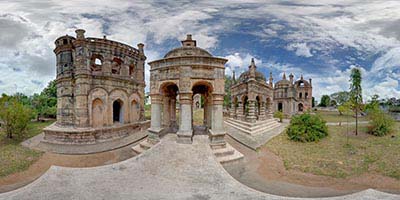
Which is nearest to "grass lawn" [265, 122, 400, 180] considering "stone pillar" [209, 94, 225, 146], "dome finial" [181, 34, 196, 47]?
"stone pillar" [209, 94, 225, 146]

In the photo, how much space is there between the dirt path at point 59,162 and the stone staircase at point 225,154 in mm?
4728

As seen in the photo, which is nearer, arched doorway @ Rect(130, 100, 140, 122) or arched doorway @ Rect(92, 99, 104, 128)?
arched doorway @ Rect(92, 99, 104, 128)

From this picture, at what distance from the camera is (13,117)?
54.6ft

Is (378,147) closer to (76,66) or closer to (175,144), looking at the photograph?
(175,144)

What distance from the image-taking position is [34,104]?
109ft

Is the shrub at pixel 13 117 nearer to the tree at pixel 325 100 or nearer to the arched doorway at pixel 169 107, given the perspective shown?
the arched doorway at pixel 169 107

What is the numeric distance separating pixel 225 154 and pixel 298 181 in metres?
3.40

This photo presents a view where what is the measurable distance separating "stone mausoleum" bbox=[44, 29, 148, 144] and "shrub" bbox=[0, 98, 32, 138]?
8.72ft

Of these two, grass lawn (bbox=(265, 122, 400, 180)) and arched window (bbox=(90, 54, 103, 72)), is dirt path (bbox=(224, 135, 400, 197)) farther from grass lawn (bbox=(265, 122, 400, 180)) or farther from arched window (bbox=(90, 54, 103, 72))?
arched window (bbox=(90, 54, 103, 72))

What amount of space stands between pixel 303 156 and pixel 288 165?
80.7 inches

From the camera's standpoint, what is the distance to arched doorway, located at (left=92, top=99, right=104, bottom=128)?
1608 cm

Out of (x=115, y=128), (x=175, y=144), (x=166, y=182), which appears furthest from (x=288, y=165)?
(x=115, y=128)

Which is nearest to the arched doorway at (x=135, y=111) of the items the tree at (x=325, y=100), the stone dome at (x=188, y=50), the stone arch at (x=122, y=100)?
the stone arch at (x=122, y=100)

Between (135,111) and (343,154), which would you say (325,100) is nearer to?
(343,154)
